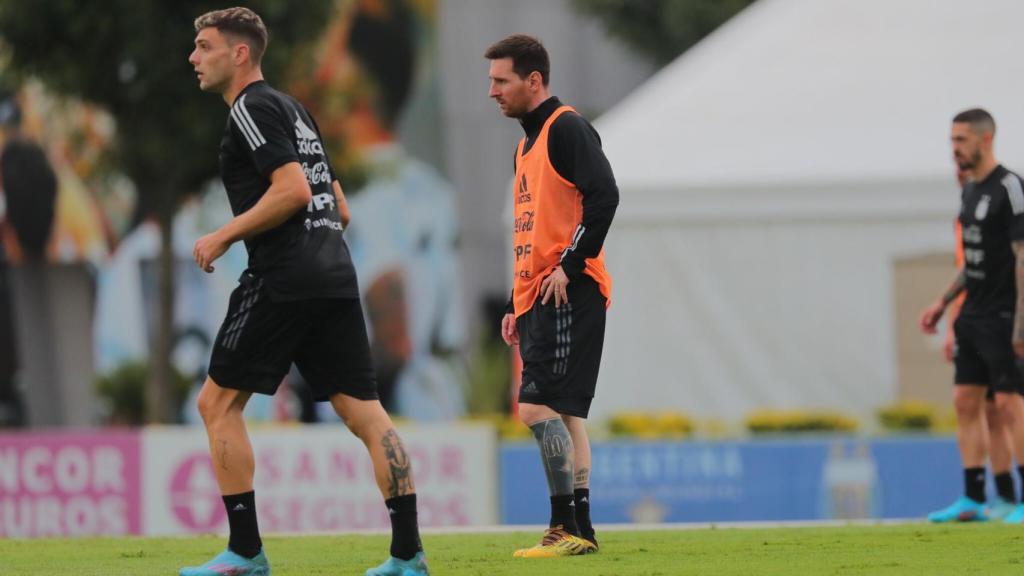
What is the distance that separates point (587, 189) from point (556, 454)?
40.0 inches

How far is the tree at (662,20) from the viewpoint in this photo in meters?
27.3

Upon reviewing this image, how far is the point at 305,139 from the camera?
6176 mm

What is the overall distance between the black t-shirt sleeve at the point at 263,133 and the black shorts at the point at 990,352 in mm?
4326

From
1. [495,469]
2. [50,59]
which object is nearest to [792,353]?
[495,469]

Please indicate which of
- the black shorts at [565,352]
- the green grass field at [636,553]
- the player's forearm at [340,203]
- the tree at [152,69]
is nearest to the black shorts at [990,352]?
the green grass field at [636,553]

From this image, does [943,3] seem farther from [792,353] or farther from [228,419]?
[228,419]

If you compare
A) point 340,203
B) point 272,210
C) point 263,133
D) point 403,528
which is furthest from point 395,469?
point 263,133

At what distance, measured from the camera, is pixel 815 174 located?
1442 cm

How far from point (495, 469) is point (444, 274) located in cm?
1525

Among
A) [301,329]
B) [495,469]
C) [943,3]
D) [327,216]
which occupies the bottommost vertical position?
[495,469]

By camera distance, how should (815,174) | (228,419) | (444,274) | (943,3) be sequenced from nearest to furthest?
(228,419) < (815,174) < (943,3) < (444,274)

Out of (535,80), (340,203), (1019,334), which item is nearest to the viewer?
(340,203)

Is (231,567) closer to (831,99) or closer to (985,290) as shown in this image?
(985,290)

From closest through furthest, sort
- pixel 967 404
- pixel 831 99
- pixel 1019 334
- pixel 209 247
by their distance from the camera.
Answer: pixel 209 247 < pixel 1019 334 < pixel 967 404 < pixel 831 99
